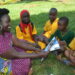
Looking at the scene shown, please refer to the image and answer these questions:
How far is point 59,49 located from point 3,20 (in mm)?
1669

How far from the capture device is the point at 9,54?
3619 mm

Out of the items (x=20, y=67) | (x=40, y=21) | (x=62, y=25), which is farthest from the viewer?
(x=40, y=21)

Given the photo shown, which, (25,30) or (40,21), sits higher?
(25,30)

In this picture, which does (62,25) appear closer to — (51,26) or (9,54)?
(51,26)

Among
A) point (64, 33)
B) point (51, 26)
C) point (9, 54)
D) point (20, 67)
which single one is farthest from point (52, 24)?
point (9, 54)

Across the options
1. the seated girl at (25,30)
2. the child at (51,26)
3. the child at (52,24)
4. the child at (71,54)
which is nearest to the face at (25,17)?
the seated girl at (25,30)

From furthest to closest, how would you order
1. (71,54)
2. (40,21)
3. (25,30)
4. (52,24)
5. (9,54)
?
(40,21) → (52,24) → (25,30) → (71,54) → (9,54)

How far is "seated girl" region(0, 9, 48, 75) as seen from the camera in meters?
3.61

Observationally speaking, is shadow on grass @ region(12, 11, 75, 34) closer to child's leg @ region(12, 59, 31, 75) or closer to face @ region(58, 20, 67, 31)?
face @ region(58, 20, 67, 31)

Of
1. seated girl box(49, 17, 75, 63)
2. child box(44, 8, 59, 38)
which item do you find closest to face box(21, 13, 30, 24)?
child box(44, 8, 59, 38)

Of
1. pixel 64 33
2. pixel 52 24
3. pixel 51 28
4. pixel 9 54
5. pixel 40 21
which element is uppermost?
pixel 9 54

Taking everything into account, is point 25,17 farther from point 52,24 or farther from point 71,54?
point 71,54

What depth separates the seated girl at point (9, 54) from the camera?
3613 mm

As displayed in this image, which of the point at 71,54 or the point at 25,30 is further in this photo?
the point at 25,30
